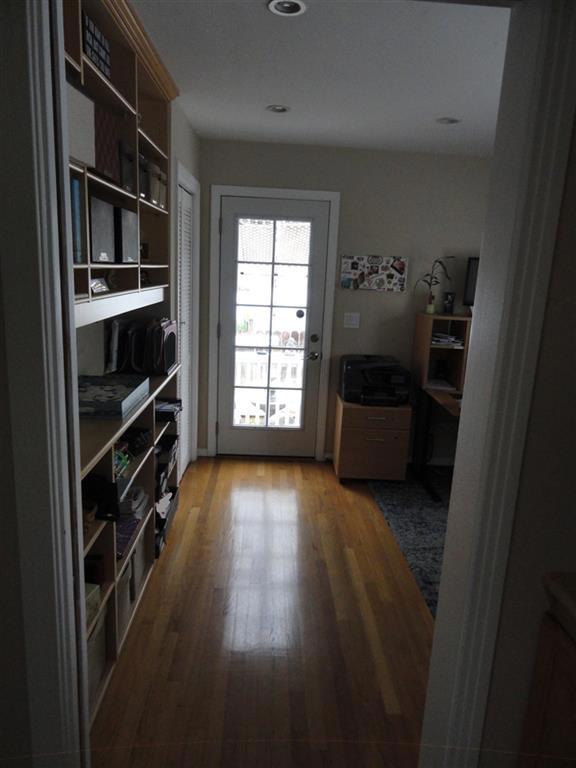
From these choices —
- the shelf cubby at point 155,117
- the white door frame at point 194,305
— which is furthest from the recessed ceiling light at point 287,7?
the white door frame at point 194,305

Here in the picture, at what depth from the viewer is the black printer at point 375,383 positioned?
12.6 feet

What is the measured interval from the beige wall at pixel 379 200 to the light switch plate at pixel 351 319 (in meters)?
0.03

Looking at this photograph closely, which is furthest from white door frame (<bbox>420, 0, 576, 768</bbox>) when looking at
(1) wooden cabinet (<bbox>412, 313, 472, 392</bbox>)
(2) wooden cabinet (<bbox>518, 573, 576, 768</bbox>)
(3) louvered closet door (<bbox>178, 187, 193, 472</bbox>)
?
(1) wooden cabinet (<bbox>412, 313, 472, 392</bbox>)

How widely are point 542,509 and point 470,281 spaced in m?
3.18

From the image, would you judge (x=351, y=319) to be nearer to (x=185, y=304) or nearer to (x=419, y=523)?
(x=185, y=304)

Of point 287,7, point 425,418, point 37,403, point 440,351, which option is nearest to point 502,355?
point 37,403

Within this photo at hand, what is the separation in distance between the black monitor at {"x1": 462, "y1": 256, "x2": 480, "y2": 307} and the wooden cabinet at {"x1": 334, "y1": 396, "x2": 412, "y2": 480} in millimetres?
991

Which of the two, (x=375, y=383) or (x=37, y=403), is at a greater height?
(x=37, y=403)

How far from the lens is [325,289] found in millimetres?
4055

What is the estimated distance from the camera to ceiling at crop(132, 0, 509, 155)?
177cm

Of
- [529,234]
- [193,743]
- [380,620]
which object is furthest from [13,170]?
[380,620]

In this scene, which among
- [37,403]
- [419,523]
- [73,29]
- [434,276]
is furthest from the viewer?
[434,276]

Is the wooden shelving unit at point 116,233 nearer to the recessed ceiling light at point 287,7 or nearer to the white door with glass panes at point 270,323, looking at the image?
the recessed ceiling light at point 287,7

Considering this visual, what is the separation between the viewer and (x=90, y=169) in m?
1.64
